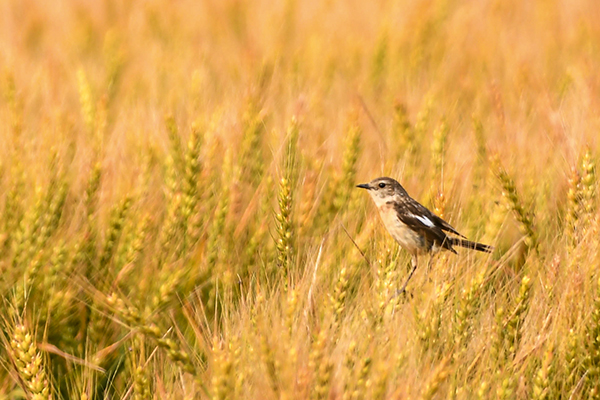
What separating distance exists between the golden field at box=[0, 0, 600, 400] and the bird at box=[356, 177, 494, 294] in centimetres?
4

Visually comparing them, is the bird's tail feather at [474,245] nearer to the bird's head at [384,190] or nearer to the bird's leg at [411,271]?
the bird's leg at [411,271]

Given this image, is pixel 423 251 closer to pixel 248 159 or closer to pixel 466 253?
→ pixel 466 253

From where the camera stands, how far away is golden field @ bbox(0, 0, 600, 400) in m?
1.71

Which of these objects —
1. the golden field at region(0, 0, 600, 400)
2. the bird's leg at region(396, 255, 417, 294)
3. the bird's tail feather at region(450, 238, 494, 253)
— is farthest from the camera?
the bird's tail feather at region(450, 238, 494, 253)

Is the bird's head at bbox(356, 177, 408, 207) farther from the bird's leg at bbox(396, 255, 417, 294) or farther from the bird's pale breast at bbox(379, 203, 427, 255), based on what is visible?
the bird's leg at bbox(396, 255, 417, 294)

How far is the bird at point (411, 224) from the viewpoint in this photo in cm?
213

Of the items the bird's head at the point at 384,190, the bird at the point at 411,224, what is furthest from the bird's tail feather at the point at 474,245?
the bird's head at the point at 384,190

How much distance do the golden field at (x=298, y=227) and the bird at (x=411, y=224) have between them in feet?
0.15

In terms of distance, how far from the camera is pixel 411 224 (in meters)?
2.24

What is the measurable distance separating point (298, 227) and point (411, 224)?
368mm

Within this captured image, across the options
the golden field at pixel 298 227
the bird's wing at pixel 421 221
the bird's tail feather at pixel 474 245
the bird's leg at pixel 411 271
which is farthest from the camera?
the bird's wing at pixel 421 221

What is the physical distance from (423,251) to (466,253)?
19cm

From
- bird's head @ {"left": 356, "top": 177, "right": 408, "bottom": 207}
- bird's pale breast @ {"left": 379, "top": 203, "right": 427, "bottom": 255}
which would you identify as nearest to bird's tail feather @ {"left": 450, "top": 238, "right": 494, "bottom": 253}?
bird's pale breast @ {"left": 379, "top": 203, "right": 427, "bottom": 255}

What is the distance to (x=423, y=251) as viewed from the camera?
2211mm
